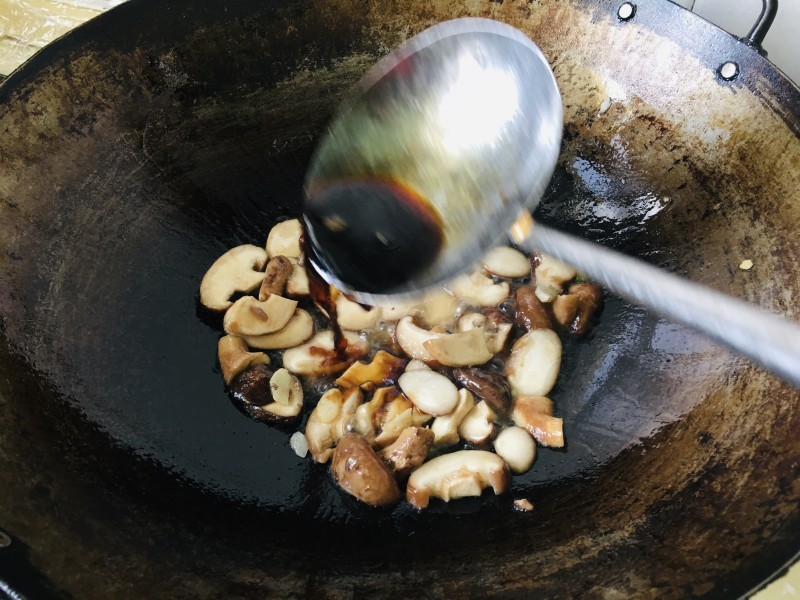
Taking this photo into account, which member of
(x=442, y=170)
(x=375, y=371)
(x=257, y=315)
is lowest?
(x=375, y=371)

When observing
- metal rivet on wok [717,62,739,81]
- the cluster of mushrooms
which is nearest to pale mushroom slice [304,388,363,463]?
the cluster of mushrooms

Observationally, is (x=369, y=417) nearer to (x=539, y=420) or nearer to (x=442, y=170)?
(x=539, y=420)

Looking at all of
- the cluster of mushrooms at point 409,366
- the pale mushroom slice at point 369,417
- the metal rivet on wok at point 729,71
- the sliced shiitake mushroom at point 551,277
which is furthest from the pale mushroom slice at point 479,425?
the metal rivet on wok at point 729,71

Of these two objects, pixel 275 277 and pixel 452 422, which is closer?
pixel 452 422

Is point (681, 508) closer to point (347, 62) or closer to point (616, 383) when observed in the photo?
point (616, 383)

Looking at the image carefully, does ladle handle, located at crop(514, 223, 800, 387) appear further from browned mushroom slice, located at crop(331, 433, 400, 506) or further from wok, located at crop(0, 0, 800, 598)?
browned mushroom slice, located at crop(331, 433, 400, 506)

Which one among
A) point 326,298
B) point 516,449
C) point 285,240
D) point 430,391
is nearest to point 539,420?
point 516,449
